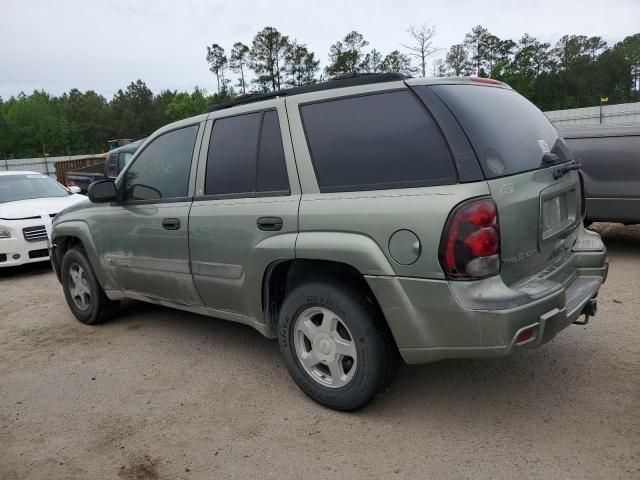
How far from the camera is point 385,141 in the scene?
2.81m

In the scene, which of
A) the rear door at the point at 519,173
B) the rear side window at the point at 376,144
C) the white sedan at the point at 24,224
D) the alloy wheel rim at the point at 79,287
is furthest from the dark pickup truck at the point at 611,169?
the white sedan at the point at 24,224

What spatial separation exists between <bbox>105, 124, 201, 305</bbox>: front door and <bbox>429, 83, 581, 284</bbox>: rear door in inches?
81.1

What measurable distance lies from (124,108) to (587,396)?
351ft

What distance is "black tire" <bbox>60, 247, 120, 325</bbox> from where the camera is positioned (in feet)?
16.3

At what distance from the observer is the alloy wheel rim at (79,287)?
5148 millimetres

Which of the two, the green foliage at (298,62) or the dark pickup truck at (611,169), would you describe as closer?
the dark pickup truck at (611,169)

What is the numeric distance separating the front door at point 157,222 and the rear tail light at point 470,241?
80.2 inches

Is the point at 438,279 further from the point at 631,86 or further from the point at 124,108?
the point at 124,108

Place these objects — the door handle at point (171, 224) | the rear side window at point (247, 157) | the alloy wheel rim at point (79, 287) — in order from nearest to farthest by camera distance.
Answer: the rear side window at point (247, 157), the door handle at point (171, 224), the alloy wheel rim at point (79, 287)

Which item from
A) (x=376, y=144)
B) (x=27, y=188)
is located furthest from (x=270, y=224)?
(x=27, y=188)

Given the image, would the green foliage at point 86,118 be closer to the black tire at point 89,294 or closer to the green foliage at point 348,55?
the green foliage at point 348,55

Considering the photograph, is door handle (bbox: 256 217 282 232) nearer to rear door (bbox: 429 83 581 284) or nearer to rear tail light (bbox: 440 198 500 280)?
rear tail light (bbox: 440 198 500 280)

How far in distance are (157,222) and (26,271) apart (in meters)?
5.76

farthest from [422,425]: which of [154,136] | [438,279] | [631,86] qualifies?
[631,86]
